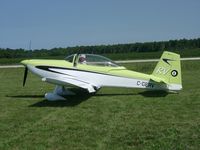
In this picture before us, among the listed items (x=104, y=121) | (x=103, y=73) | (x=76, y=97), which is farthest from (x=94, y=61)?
(x=104, y=121)

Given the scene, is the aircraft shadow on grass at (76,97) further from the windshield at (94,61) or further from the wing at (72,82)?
the windshield at (94,61)

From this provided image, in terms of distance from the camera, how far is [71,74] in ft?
42.5

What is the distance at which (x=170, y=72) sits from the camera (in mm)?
12672

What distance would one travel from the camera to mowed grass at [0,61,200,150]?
277 inches

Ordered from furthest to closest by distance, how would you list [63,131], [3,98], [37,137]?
1. [3,98]
2. [63,131]
3. [37,137]

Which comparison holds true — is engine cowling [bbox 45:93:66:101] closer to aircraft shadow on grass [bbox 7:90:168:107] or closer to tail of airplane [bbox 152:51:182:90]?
aircraft shadow on grass [bbox 7:90:168:107]

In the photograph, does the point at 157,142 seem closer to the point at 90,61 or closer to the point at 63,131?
the point at 63,131

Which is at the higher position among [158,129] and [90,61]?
[90,61]

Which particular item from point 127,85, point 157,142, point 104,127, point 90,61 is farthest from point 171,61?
point 157,142

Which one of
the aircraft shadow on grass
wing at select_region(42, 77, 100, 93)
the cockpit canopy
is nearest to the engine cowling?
the aircraft shadow on grass

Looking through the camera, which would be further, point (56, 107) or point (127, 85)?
point (127, 85)

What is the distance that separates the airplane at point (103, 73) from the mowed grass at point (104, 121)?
399 millimetres

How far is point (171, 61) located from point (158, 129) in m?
5.24

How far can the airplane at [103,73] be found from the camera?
1270cm
